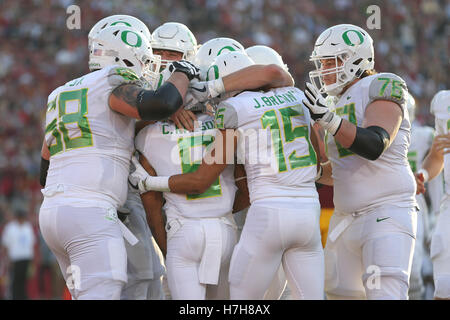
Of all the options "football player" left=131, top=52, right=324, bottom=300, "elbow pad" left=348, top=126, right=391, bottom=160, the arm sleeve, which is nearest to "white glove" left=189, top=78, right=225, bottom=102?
"football player" left=131, top=52, right=324, bottom=300

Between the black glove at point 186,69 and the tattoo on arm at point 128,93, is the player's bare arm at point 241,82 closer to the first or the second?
the black glove at point 186,69

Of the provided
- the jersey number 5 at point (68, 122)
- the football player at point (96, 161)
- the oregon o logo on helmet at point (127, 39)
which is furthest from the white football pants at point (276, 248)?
the oregon o logo on helmet at point (127, 39)

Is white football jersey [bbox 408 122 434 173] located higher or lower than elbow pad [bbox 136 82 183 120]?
lower

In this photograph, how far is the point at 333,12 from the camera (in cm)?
1920

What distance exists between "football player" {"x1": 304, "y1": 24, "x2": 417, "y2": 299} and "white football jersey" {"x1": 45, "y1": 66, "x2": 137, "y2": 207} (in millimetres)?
1308

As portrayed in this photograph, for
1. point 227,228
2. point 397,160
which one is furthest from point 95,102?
point 397,160

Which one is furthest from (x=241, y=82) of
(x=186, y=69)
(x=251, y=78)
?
(x=186, y=69)

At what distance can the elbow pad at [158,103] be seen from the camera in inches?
186

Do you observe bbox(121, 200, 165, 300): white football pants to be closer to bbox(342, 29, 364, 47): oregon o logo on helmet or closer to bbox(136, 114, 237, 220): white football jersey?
bbox(136, 114, 237, 220): white football jersey

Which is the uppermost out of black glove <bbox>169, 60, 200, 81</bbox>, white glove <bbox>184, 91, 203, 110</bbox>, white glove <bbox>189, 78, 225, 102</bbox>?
black glove <bbox>169, 60, 200, 81</bbox>

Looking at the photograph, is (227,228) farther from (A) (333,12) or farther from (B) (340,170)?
(A) (333,12)

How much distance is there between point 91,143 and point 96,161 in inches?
5.0

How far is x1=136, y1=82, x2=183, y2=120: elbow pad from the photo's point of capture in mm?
4715
